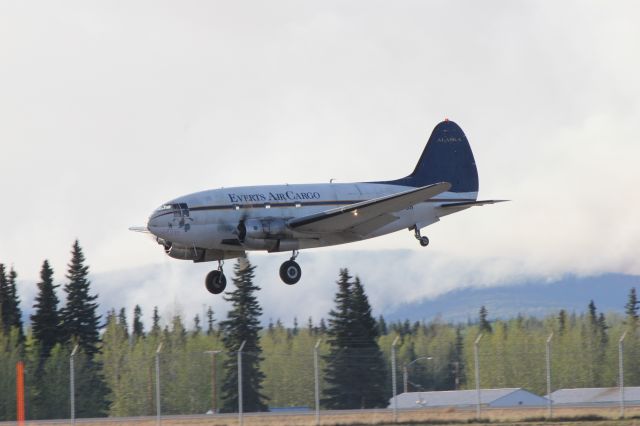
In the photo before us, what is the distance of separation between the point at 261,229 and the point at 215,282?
12.4ft

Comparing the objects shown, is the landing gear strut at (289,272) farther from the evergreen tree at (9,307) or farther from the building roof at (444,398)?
the evergreen tree at (9,307)

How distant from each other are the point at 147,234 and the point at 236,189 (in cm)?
435

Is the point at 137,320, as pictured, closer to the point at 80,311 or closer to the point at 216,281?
the point at 80,311

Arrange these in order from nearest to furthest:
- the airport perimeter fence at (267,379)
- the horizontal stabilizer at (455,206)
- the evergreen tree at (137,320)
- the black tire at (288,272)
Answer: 1. the airport perimeter fence at (267,379)
2. the black tire at (288,272)
3. the horizontal stabilizer at (455,206)
4. the evergreen tree at (137,320)

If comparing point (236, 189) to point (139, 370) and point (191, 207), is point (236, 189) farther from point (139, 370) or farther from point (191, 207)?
point (139, 370)

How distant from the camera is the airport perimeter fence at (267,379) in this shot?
4384 centimetres

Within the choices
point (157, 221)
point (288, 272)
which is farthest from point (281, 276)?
point (157, 221)

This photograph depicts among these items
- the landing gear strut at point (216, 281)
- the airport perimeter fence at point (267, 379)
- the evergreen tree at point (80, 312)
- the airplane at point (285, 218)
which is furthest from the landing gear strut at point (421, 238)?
the evergreen tree at point (80, 312)

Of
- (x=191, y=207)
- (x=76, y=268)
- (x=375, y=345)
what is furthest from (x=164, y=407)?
(x=76, y=268)

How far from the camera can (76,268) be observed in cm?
9000

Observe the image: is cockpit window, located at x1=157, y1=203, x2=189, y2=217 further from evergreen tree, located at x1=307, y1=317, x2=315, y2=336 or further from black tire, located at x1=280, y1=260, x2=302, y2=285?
evergreen tree, located at x1=307, y1=317, x2=315, y2=336

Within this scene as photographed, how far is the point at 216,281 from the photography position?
48.4 metres

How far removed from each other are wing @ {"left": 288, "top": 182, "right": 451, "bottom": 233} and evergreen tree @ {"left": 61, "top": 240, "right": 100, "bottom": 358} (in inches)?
1550

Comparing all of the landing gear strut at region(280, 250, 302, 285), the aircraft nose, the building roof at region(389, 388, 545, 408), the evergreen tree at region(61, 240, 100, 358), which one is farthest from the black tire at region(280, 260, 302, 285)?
the evergreen tree at region(61, 240, 100, 358)
